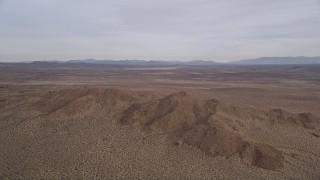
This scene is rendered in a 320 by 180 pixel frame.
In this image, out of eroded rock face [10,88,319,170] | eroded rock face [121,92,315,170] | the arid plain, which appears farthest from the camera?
eroded rock face [10,88,319,170]

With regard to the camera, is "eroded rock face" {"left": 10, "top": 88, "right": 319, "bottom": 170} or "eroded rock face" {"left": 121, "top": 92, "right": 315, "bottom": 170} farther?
"eroded rock face" {"left": 10, "top": 88, "right": 319, "bottom": 170}

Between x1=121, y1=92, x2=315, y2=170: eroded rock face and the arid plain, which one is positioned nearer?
the arid plain

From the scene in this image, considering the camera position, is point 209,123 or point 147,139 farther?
point 209,123

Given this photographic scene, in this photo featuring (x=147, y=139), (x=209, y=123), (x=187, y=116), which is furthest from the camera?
(x=187, y=116)

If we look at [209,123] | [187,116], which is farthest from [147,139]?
[209,123]

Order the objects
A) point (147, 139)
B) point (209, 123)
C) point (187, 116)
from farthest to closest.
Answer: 1. point (187, 116)
2. point (209, 123)
3. point (147, 139)

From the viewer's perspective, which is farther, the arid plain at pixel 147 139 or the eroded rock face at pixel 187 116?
the eroded rock face at pixel 187 116

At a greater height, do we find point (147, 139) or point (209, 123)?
point (209, 123)

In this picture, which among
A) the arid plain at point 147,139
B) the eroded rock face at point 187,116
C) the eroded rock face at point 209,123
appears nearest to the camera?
the arid plain at point 147,139

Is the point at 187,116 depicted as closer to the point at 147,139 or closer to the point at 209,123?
the point at 209,123

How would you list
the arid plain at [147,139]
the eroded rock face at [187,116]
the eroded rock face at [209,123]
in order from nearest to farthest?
the arid plain at [147,139] < the eroded rock face at [209,123] < the eroded rock face at [187,116]

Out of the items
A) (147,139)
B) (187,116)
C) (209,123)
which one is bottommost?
(147,139)

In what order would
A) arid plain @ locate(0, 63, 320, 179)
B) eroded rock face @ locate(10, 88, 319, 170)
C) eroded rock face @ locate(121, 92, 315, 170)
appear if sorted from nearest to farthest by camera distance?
1. arid plain @ locate(0, 63, 320, 179)
2. eroded rock face @ locate(121, 92, 315, 170)
3. eroded rock face @ locate(10, 88, 319, 170)

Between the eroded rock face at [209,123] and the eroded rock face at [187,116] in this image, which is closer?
the eroded rock face at [209,123]
